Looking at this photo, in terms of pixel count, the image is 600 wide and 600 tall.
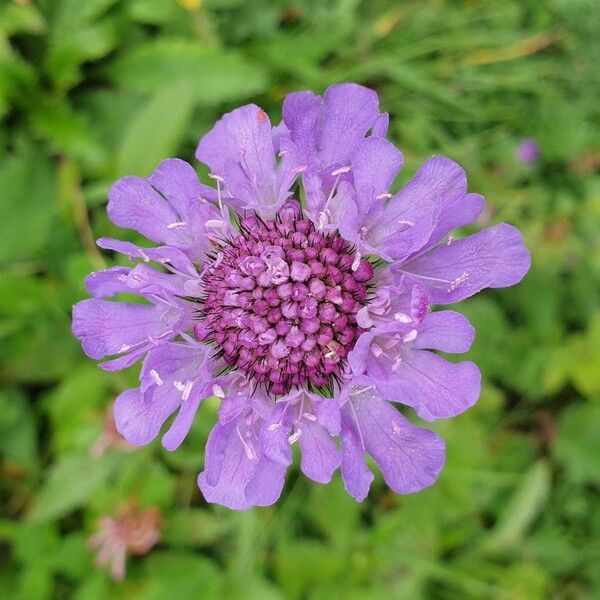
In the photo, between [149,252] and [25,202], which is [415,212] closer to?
[149,252]

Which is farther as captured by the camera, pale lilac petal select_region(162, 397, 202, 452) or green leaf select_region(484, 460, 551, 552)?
green leaf select_region(484, 460, 551, 552)

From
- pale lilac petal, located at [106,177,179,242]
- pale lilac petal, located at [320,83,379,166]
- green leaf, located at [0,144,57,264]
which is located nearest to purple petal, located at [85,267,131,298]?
pale lilac petal, located at [106,177,179,242]

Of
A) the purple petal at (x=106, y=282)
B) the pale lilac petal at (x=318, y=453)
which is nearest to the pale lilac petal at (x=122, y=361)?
the purple petal at (x=106, y=282)

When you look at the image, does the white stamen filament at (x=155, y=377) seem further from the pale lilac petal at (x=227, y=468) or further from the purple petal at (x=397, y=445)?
the purple petal at (x=397, y=445)

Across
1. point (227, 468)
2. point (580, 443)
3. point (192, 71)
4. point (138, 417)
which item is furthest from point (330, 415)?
point (580, 443)

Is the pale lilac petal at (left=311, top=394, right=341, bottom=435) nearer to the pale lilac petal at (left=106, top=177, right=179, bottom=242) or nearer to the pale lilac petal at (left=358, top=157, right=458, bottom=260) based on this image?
→ the pale lilac petal at (left=358, top=157, right=458, bottom=260)

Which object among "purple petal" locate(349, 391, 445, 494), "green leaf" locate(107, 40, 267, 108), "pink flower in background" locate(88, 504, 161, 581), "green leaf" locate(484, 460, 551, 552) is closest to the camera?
"purple petal" locate(349, 391, 445, 494)

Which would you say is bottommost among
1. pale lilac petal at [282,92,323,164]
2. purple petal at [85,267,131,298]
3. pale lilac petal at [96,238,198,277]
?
purple petal at [85,267,131,298]
